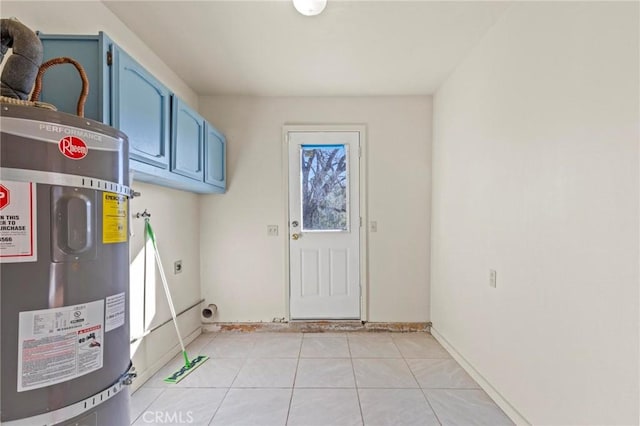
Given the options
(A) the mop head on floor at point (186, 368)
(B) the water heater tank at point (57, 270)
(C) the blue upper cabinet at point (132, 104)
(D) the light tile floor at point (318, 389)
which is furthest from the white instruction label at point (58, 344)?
(A) the mop head on floor at point (186, 368)

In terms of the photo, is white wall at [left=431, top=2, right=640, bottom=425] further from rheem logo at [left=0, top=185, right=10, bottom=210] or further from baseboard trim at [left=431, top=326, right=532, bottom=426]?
rheem logo at [left=0, top=185, right=10, bottom=210]

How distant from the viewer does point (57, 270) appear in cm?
79

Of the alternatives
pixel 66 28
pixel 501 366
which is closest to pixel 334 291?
pixel 501 366

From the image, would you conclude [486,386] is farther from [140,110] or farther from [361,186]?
[140,110]

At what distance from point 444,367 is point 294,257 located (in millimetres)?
1592

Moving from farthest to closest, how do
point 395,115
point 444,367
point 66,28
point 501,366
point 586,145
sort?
point 395,115 → point 444,367 → point 501,366 → point 66,28 → point 586,145

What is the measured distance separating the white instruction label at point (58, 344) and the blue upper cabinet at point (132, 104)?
2.73 ft

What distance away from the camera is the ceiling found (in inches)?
67.0

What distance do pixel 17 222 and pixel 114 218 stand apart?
23 centimetres

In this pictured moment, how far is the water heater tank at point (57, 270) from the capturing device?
29.2 inches

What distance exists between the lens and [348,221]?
9.61ft

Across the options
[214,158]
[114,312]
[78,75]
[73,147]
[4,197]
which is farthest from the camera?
[214,158]

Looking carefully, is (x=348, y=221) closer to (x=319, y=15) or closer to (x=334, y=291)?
(x=334, y=291)

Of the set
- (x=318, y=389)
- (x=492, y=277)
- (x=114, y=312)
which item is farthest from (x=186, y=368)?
(x=492, y=277)
